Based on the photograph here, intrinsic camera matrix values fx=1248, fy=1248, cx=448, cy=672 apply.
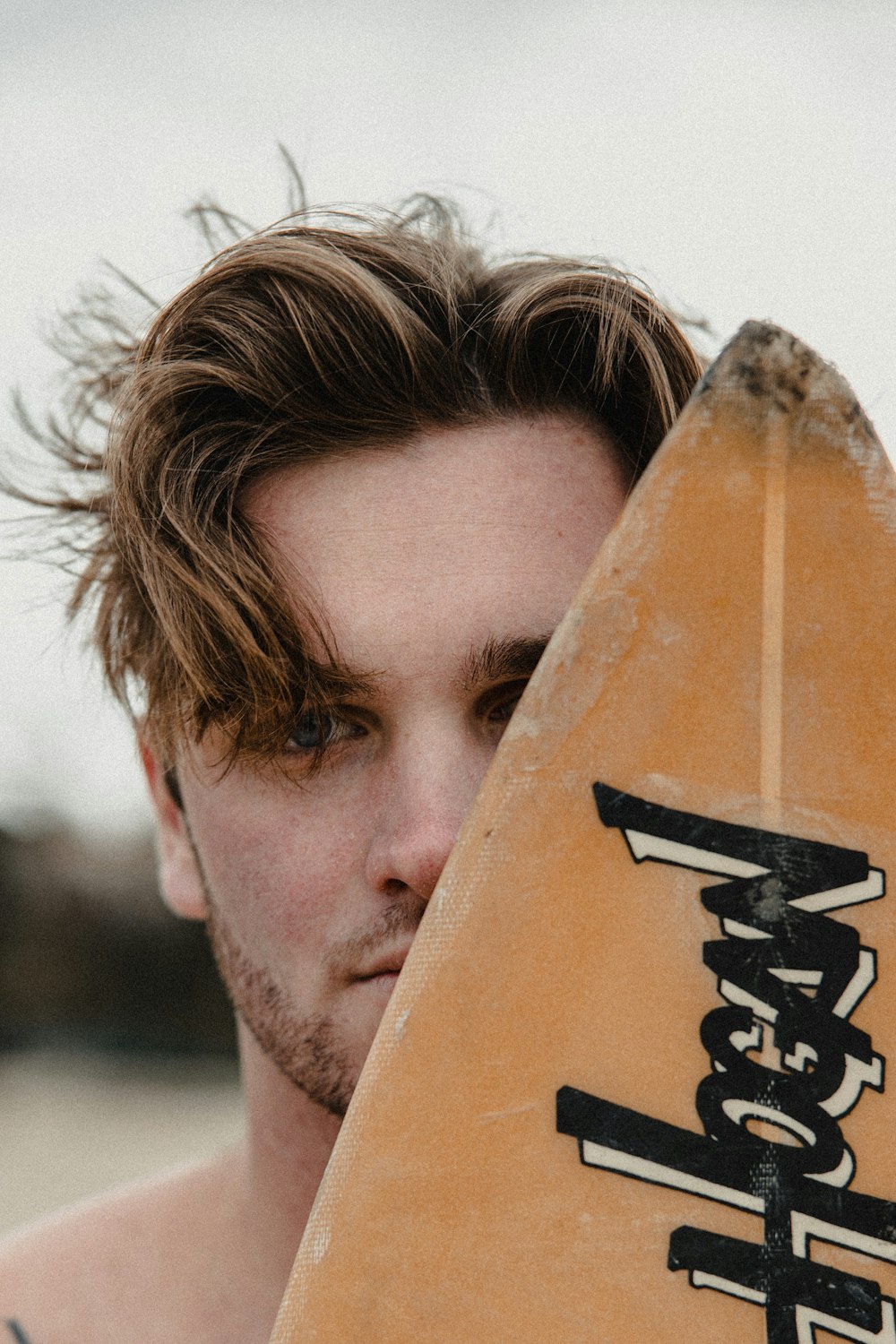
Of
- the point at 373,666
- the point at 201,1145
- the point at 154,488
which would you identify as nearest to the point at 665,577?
the point at 373,666

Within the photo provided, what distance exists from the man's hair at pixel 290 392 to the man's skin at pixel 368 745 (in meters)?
0.05

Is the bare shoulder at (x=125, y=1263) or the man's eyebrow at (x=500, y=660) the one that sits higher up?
the man's eyebrow at (x=500, y=660)

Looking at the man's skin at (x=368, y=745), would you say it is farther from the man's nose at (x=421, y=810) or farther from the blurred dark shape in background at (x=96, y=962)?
the blurred dark shape in background at (x=96, y=962)

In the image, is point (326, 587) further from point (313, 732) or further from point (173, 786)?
point (173, 786)

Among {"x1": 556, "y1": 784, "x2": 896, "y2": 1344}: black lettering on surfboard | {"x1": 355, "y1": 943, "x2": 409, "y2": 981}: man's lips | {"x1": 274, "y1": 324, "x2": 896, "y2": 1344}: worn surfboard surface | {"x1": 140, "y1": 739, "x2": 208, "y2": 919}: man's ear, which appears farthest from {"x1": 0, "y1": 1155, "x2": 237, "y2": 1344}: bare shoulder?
{"x1": 556, "y1": 784, "x2": 896, "y2": 1344}: black lettering on surfboard

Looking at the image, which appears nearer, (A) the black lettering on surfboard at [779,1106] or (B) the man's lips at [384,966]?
(A) the black lettering on surfboard at [779,1106]

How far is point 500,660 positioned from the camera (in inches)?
63.1

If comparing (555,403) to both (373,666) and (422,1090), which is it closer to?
(373,666)

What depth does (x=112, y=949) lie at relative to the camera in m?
15.9

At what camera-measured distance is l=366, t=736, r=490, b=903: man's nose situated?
1.52m

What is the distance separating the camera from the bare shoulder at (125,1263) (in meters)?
2.08

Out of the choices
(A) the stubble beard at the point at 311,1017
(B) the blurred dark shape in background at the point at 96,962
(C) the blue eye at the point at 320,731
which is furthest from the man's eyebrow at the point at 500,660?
(B) the blurred dark shape in background at the point at 96,962

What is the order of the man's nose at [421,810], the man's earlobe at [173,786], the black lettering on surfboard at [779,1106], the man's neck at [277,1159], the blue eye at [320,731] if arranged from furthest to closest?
the man's earlobe at [173,786]
the man's neck at [277,1159]
the blue eye at [320,731]
the man's nose at [421,810]
the black lettering on surfboard at [779,1106]

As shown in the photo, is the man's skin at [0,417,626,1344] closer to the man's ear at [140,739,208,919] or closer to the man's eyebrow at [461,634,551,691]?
the man's eyebrow at [461,634,551,691]
